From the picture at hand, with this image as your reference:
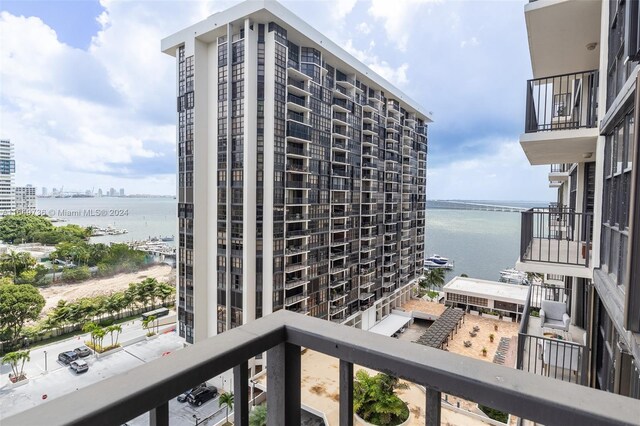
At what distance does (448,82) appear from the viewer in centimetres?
4741

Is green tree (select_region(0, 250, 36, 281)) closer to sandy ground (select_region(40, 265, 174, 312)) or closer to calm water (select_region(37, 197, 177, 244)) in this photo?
sandy ground (select_region(40, 265, 174, 312))

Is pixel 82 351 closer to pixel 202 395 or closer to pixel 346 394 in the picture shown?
pixel 202 395

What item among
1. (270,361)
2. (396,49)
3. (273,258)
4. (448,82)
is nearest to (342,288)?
(273,258)

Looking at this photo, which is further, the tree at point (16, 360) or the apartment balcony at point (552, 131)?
the tree at point (16, 360)

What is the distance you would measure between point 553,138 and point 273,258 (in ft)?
40.9

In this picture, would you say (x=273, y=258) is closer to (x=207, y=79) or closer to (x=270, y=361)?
(x=207, y=79)

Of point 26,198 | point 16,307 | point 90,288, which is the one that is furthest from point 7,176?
point 16,307

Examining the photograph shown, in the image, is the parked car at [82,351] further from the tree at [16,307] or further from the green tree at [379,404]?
the green tree at [379,404]

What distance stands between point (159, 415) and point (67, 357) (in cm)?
2602

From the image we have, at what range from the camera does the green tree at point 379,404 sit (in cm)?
997

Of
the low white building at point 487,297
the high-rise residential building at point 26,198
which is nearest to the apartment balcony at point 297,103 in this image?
the low white building at point 487,297

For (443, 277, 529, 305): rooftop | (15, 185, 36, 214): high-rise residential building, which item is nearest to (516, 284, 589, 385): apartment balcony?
(443, 277, 529, 305): rooftop

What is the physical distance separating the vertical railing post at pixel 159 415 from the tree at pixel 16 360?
80.5 ft

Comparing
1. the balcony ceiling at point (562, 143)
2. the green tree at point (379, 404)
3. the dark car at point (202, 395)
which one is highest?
the balcony ceiling at point (562, 143)
